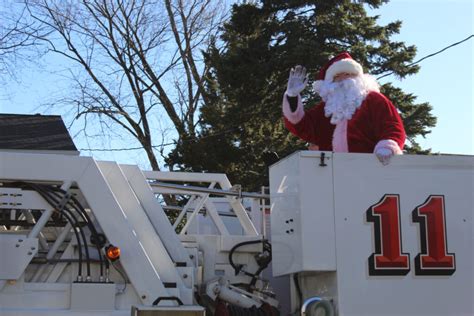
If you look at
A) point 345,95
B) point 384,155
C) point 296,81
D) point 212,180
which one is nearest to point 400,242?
point 384,155

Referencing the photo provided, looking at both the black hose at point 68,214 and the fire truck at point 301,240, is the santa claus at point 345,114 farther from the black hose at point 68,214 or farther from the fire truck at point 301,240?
the black hose at point 68,214

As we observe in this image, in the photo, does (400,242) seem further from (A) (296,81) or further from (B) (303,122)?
(A) (296,81)

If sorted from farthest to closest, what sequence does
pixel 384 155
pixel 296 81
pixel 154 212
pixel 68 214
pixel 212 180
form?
pixel 212 180
pixel 296 81
pixel 154 212
pixel 384 155
pixel 68 214

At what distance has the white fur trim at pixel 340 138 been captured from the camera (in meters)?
4.72

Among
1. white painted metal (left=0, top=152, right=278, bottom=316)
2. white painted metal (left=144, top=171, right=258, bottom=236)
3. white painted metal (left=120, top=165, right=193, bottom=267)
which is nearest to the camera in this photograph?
white painted metal (left=0, top=152, right=278, bottom=316)

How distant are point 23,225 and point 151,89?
19.4 meters

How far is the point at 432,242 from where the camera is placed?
4074 millimetres

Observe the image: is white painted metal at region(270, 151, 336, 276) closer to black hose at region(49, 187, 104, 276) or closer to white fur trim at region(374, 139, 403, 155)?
white fur trim at region(374, 139, 403, 155)

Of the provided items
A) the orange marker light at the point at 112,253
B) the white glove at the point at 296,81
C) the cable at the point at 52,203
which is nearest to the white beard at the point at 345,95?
the white glove at the point at 296,81

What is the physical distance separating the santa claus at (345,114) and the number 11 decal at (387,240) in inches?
13.4

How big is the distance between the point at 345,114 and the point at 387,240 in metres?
1.12

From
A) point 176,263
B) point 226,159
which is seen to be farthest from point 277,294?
point 226,159

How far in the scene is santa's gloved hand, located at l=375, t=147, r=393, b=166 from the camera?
13.5ft

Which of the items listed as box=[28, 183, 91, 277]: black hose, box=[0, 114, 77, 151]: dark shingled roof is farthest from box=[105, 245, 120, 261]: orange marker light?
box=[0, 114, 77, 151]: dark shingled roof
